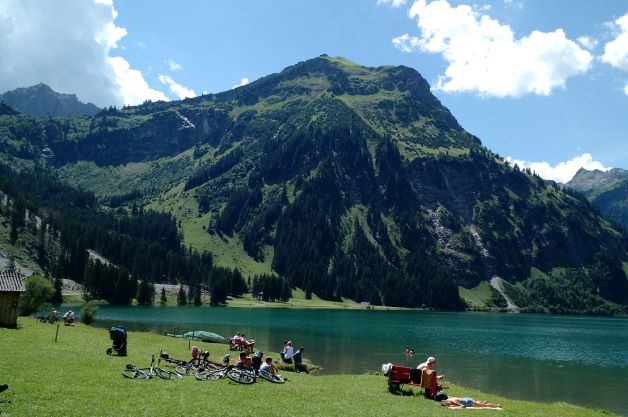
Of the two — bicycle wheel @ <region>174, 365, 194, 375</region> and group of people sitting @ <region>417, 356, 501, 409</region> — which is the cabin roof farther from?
group of people sitting @ <region>417, 356, 501, 409</region>

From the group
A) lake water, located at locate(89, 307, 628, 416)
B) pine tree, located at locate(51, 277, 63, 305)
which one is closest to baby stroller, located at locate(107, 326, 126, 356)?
lake water, located at locate(89, 307, 628, 416)

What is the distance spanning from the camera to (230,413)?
23281 mm

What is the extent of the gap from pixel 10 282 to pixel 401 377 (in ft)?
144

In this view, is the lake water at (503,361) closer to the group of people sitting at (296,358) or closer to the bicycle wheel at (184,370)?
the group of people sitting at (296,358)

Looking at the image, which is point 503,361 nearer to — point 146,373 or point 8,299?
point 146,373

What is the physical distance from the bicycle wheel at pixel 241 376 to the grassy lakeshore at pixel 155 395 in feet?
1.83

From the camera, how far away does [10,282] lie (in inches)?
2153

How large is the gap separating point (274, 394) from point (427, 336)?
9829 cm

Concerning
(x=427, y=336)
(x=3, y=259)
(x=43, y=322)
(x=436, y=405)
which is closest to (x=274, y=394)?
(x=436, y=405)

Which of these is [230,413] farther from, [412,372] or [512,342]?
[512,342]

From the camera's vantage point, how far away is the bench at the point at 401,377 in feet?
118

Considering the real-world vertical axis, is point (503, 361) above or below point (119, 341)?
below

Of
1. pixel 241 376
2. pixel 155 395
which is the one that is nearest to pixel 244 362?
pixel 241 376

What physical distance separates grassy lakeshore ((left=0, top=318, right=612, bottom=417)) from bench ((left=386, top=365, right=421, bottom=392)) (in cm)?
106
